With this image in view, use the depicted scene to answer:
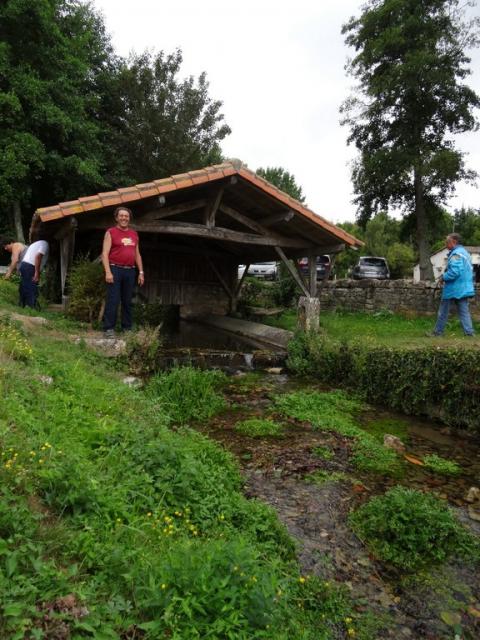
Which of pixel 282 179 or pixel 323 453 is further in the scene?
pixel 282 179

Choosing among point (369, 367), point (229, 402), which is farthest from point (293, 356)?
point (229, 402)

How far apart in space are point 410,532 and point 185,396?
314cm

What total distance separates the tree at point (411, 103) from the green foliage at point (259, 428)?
57.1 ft

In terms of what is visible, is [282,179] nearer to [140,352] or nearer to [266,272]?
[266,272]

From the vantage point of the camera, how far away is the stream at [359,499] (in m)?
2.24

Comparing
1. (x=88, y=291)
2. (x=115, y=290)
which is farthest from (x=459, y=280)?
(x=88, y=291)

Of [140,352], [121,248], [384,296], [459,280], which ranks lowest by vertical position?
[140,352]

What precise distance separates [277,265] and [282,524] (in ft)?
76.1

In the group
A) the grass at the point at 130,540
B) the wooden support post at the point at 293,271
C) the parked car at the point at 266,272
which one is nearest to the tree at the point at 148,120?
the parked car at the point at 266,272

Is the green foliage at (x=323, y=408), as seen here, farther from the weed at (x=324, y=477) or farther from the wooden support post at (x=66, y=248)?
the wooden support post at (x=66, y=248)

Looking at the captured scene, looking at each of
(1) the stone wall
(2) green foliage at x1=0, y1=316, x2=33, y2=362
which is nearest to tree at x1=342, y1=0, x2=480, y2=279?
(1) the stone wall

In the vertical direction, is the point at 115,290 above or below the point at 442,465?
above

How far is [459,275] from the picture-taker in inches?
295

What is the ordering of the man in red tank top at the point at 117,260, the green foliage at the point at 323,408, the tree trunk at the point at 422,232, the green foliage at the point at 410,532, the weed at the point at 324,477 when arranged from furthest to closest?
the tree trunk at the point at 422,232, the man in red tank top at the point at 117,260, the green foliage at the point at 323,408, the weed at the point at 324,477, the green foliage at the point at 410,532
